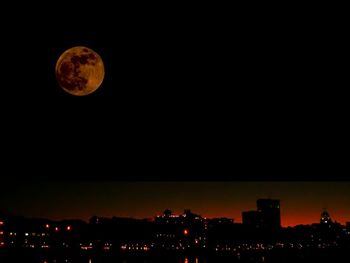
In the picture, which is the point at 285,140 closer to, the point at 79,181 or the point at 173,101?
the point at 173,101

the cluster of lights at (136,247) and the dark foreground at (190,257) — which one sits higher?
the cluster of lights at (136,247)

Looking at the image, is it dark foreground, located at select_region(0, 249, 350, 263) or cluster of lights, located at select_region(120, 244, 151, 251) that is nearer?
dark foreground, located at select_region(0, 249, 350, 263)

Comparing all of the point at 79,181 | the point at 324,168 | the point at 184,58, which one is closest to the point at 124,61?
the point at 184,58

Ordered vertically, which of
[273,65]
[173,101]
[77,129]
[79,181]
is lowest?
[79,181]

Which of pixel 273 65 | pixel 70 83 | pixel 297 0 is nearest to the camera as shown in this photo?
pixel 297 0

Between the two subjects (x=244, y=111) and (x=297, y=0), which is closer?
(x=297, y=0)

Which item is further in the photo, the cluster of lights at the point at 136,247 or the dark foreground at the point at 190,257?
the cluster of lights at the point at 136,247

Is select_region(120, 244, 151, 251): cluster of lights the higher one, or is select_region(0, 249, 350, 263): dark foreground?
select_region(120, 244, 151, 251): cluster of lights

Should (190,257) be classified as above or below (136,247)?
below

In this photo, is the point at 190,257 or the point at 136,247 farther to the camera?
the point at 136,247

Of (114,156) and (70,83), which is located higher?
(70,83)

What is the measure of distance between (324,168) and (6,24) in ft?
6.61

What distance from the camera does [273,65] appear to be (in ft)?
7.93

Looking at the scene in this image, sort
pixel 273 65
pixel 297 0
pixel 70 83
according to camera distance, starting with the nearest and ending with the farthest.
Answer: pixel 297 0
pixel 273 65
pixel 70 83
